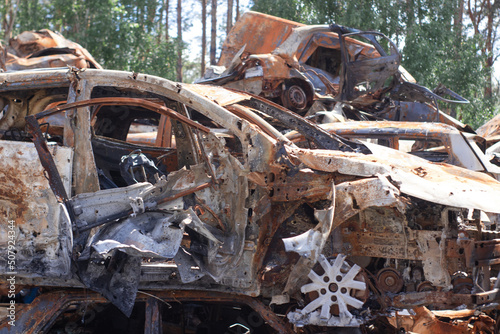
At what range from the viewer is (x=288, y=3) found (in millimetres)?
17969

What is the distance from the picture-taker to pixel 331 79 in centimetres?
1156

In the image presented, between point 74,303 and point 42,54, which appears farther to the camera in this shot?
point 42,54

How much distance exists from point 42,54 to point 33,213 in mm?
9836

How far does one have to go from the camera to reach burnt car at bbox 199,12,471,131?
9.23m

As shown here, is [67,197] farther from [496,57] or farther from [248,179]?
[496,57]

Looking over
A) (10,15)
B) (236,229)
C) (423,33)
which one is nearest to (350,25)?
(423,33)

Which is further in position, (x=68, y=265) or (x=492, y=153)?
(x=492, y=153)

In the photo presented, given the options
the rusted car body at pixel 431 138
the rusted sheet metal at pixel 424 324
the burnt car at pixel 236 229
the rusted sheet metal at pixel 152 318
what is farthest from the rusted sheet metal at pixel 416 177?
the rusted car body at pixel 431 138

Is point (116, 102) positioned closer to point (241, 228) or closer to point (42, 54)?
point (241, 228)

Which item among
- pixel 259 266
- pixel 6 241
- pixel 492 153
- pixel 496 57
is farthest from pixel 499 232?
pixel 496 57

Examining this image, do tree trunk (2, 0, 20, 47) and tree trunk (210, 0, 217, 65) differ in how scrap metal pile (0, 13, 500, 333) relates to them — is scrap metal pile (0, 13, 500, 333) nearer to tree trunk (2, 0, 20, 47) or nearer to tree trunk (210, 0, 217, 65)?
tree trunk (2, 0, 20, 47)

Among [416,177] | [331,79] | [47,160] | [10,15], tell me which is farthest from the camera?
[10,15]

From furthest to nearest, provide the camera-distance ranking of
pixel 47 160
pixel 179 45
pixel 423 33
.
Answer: pixel 179 45 → pixel 423 33 → pixel 47 160

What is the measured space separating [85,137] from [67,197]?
1.50ft
